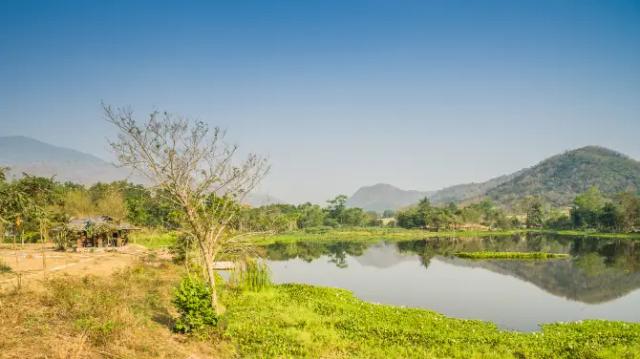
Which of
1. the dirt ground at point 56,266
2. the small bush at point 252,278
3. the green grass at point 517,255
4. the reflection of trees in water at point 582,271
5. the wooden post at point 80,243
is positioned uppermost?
the wooden post at point 80,243

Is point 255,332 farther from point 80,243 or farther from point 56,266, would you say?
point 80,243

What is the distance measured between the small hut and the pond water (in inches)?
735

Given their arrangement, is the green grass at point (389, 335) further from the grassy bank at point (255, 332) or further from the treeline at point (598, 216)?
the treeline at point (598, 216)

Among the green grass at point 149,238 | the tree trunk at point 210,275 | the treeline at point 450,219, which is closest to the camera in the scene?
the tree trunk at point 210,275

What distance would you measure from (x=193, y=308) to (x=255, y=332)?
2940mm

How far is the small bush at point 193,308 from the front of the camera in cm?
1477

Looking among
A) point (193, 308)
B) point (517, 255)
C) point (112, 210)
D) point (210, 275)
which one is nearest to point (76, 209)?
point (112, 210)

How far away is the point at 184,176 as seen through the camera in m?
16.9

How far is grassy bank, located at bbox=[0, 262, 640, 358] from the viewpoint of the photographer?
1195cm

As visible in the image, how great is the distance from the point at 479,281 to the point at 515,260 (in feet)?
55.2

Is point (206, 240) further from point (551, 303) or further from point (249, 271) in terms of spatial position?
point (551, 303)

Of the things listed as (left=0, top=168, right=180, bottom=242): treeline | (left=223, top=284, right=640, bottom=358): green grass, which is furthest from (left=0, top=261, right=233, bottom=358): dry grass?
(left=0, top=168, right=180, bottom=242): treeline

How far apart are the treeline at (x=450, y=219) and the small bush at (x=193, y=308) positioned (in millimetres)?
109599

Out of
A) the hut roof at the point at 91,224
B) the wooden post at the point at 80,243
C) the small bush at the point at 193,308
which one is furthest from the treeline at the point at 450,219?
the small bush at the point at 193,308
